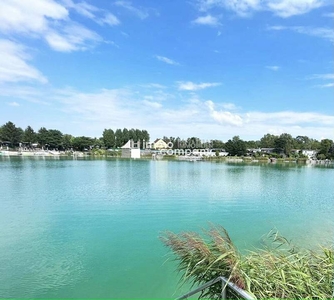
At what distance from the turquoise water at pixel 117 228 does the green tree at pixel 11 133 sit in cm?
7300

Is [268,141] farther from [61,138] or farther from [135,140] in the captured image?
[61,138]

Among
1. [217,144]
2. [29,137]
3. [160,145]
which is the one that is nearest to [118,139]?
[160,145]

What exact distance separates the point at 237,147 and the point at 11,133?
249 feet

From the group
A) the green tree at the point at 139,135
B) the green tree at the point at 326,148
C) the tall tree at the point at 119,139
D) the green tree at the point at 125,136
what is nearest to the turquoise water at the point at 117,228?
the green tree at the point at 326,148

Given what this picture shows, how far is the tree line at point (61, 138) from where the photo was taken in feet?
273

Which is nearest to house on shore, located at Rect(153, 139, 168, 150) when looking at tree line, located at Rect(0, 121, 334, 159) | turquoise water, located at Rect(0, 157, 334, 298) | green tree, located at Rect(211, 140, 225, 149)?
tree line, located at Rect(0, 121, 334, 159)

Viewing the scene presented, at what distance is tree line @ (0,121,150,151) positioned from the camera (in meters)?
83.2

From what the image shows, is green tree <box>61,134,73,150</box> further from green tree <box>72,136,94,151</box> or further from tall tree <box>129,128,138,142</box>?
tall tree <box>129,128,138,142</box>

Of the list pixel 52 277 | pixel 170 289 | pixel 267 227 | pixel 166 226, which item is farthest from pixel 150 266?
pixel 267 227

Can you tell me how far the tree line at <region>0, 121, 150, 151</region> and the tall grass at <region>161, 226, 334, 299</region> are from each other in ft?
303

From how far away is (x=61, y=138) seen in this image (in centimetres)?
8875

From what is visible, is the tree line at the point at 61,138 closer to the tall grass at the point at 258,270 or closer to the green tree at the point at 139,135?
the green tree at the point at 139,135

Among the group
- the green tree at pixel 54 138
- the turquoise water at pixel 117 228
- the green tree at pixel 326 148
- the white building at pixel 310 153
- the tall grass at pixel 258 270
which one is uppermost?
the green tree at pixel 54 138

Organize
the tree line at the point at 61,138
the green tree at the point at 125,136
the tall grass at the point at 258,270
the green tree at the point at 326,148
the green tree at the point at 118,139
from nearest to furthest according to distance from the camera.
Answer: the tall grass at the point at 258,270, the green tree at the point at 326,148, the tree line at the point at 61,138, the green tree at the point at 118,139, the green tree at the point at 125,136
